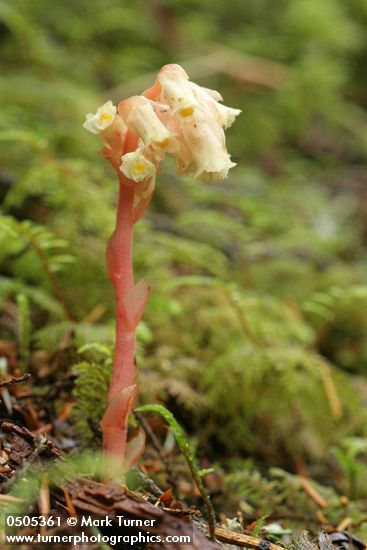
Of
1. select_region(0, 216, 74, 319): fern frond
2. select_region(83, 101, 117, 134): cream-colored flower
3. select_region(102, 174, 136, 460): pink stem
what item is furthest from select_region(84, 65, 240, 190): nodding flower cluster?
select_region(0, 216, 74, 319): fern frond

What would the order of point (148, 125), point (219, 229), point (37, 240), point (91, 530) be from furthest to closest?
1. point (219, 229)
2. point (37, 240)
3. point (148, 125)
4. point (91, 530)

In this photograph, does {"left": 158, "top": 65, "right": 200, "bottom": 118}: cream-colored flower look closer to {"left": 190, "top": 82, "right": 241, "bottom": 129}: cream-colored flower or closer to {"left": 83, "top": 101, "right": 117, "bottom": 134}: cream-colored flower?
{"left": 190, "top": 82, "right": 241, "bottom": 129}: cream-colored flower

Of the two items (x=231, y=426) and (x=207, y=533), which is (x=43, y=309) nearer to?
(x=231, y=426)

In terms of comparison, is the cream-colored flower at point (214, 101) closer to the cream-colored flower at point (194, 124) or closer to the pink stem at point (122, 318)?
the cream-colored flower at point (194, 124)

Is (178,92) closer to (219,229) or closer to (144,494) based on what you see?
(144,494)

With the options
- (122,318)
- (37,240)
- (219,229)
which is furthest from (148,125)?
(219,229)

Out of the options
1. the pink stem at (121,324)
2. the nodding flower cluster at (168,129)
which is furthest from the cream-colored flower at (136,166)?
the pink stem at (121,324)
